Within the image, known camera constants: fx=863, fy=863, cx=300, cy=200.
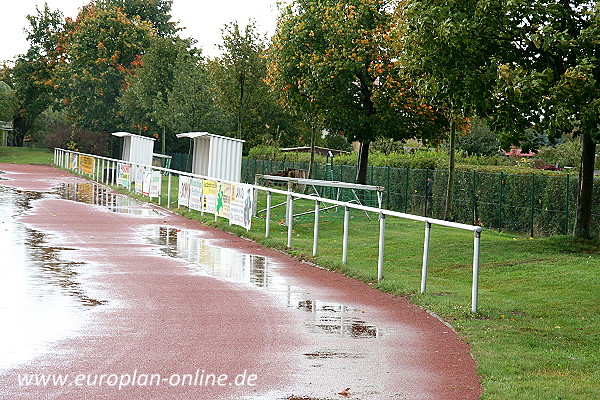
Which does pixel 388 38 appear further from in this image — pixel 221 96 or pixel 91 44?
pixel 91 44

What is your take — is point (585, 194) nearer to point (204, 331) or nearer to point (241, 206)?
point (241, 206)

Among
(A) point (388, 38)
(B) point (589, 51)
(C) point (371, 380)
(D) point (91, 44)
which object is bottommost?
(C) point (371, 380)

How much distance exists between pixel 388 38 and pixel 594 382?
21392 millimetres

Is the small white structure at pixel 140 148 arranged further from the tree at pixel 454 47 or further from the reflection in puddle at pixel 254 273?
the tree at pixel 454 47

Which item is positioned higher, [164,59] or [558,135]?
[164,59]

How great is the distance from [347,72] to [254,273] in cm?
1596

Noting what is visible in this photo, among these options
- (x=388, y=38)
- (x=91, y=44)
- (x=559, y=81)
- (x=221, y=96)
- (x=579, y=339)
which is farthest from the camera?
(x=91, y=44)

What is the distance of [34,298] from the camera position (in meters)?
10.4

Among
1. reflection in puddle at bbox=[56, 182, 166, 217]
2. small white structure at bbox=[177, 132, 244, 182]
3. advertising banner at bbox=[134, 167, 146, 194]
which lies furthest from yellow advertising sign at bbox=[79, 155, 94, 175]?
small white structure at bbox=[177, 132, 244, 182]

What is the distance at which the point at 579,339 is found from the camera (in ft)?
30.6

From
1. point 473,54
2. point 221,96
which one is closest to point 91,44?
point 221,96

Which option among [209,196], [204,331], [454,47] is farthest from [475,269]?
[209,196]

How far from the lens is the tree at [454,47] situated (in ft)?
53.4

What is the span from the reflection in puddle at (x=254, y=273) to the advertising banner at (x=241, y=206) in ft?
3.60
